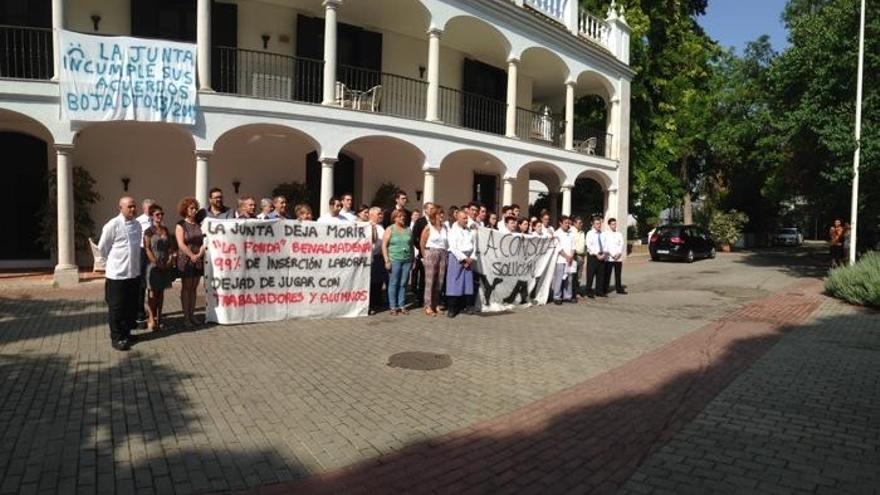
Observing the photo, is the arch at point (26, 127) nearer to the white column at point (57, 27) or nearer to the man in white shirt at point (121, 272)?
the white column at point (57, 27)

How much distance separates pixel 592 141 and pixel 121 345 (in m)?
20.0

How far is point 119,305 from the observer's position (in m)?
7.29

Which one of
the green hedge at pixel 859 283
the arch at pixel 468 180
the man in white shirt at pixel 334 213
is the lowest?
the green hedge at pixel 859 283

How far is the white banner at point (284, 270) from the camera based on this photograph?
871 centimetres

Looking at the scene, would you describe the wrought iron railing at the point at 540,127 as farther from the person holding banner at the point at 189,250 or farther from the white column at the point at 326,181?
the person holding banner at the point at 189,250

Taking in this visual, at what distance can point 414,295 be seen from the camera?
12.3m

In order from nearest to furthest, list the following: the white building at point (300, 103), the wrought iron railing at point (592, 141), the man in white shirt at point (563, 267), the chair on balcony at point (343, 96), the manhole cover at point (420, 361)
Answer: the manhole cover at point (420, 361), the man in white shirt at point (563, 267), the white building at point (300, 103), the chair on balcony at point (343, 96), the wrought iron railing at point (592, 141)

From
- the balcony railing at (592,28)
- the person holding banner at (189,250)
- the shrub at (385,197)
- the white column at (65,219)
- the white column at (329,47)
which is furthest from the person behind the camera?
the balcony railing at (592,28)

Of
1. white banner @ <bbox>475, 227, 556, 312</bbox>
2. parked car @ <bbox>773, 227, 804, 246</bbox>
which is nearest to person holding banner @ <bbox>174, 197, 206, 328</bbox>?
white banner @ <bbox>475, 227, 556, 312</bbox>

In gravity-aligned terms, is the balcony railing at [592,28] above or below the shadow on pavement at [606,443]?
above

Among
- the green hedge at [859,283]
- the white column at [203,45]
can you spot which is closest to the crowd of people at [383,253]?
the white column at [203,45]

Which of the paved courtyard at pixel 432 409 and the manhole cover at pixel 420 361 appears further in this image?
the manhole cover at pixel 420 361

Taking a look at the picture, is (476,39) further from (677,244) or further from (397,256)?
(677,244)

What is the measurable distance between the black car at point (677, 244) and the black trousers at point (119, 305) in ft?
77.4
